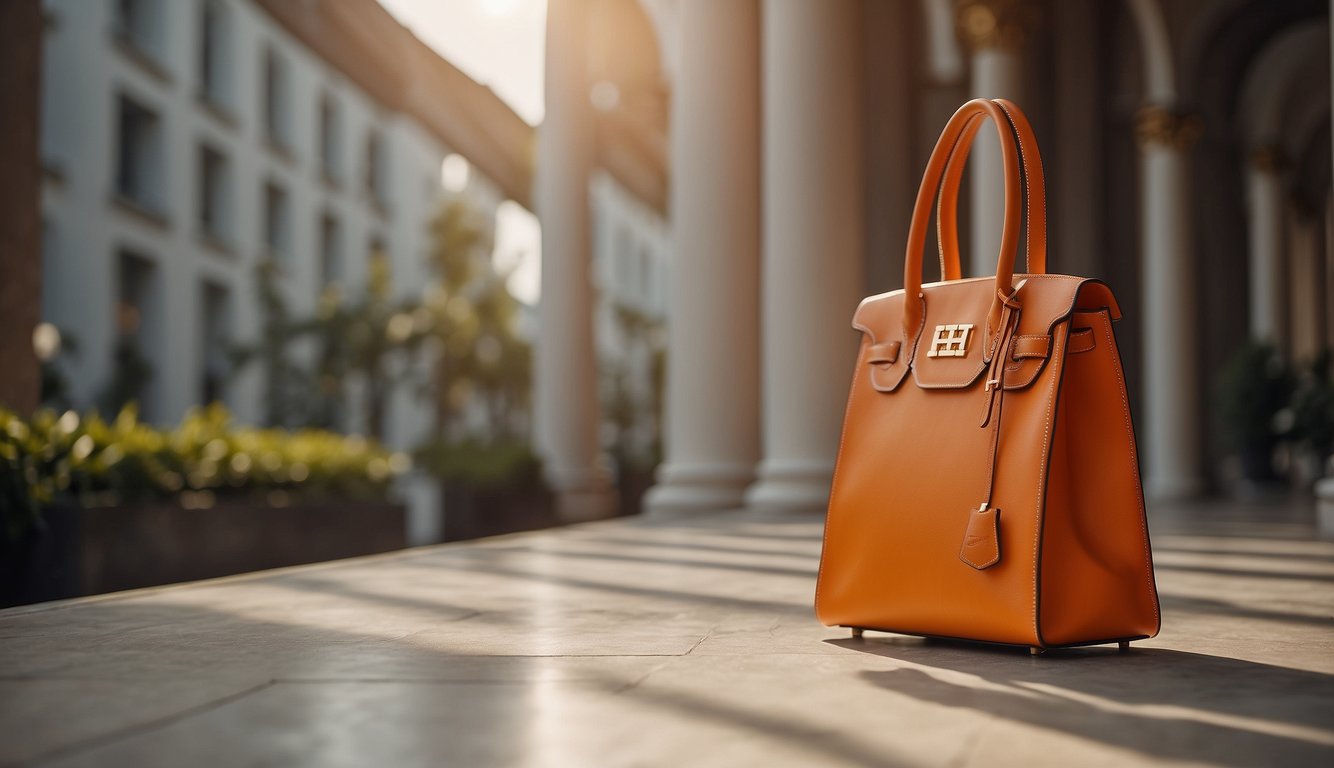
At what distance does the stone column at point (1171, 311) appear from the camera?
19.8 m

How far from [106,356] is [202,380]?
19.7 ft

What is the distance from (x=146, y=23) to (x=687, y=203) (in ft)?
81.7

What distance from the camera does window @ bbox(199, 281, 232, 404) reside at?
1382 inches

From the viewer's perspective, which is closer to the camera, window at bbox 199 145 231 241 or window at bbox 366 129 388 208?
window at bbox 199 145 231 241

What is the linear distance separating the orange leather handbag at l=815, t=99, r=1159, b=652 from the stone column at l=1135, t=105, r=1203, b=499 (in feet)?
57.5

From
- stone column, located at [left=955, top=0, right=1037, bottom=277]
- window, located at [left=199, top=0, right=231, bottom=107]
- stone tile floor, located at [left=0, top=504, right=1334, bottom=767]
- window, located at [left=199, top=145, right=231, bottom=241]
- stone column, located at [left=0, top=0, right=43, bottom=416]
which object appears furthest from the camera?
window, located at [left=199, top=0, right=231, bottom=107]

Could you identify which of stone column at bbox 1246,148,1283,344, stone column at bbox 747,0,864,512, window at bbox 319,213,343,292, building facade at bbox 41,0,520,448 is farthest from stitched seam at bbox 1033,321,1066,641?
window at bbox 319,213,343,292

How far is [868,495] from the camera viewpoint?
3.44 metres

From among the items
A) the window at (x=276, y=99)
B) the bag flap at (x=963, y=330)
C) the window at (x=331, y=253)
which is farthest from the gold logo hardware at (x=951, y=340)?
the window at (x=331, y=253)

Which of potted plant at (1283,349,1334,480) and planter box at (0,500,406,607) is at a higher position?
potted plant at (1283,349,1334,480)

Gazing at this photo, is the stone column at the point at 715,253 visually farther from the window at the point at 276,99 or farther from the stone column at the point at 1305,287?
the window at the point at 276,99

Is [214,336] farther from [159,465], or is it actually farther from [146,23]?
[159,465]

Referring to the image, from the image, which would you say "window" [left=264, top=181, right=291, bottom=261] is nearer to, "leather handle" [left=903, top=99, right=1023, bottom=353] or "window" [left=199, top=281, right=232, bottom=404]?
"window" [left=199, top=281, right=232, bottom=404]

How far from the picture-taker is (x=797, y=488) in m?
10.7
